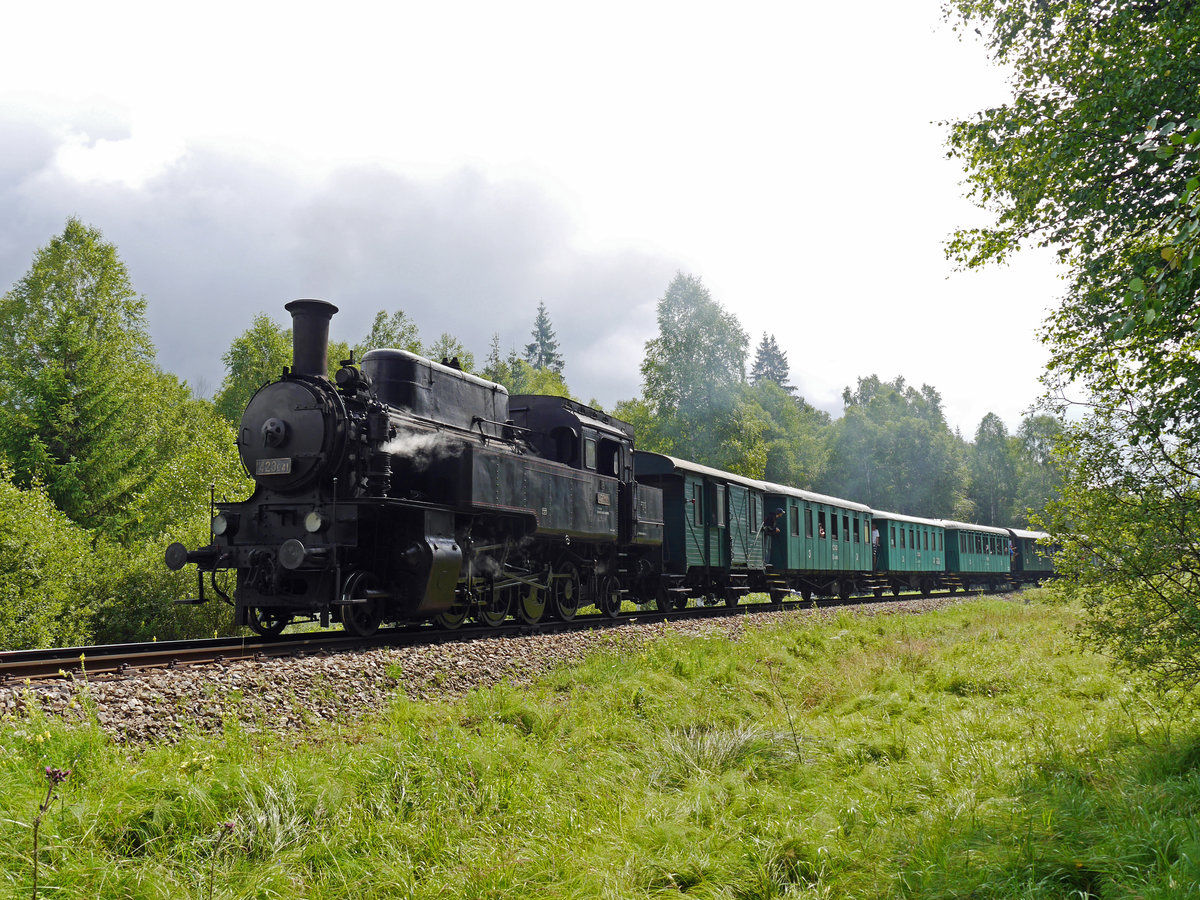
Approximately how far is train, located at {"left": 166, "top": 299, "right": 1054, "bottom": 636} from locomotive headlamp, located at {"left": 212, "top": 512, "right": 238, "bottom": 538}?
16 millimetres

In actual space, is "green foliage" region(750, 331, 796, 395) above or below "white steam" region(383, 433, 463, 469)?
above

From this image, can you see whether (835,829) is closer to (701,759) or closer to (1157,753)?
(701,759)

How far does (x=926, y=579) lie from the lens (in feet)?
98.1

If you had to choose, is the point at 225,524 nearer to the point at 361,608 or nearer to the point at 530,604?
the point at 361,608

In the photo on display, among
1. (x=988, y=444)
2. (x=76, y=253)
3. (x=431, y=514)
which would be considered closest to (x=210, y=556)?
(x=431, y=514)

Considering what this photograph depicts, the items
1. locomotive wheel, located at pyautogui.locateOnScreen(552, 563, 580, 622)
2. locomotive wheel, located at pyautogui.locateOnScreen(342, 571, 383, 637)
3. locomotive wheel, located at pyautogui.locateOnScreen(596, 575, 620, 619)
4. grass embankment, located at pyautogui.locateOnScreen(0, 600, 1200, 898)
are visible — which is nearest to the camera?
grass embankment, located at pyautogui.locateOnScreen(0, 600, 1200, 898)

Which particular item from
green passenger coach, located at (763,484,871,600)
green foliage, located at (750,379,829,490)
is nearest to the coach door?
green passenger coach, located at (763,484,871,600)

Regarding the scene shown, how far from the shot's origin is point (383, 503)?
28.8ft

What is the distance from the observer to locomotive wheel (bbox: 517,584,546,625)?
11.7 metres

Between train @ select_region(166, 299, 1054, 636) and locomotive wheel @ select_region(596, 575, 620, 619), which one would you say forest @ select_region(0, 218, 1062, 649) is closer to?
train @ select_region(166, 299, 1054, 636)

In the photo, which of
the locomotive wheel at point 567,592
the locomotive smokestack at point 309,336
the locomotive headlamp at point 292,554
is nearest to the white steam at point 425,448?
the locomotive smokestack at point 309,336

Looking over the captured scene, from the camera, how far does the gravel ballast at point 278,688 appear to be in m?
5.27

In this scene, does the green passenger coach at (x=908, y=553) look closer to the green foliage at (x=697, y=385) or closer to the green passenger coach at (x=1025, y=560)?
the green passenger coach at (x=1025, y=560)

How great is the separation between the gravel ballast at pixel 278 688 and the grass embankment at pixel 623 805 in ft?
1.08
